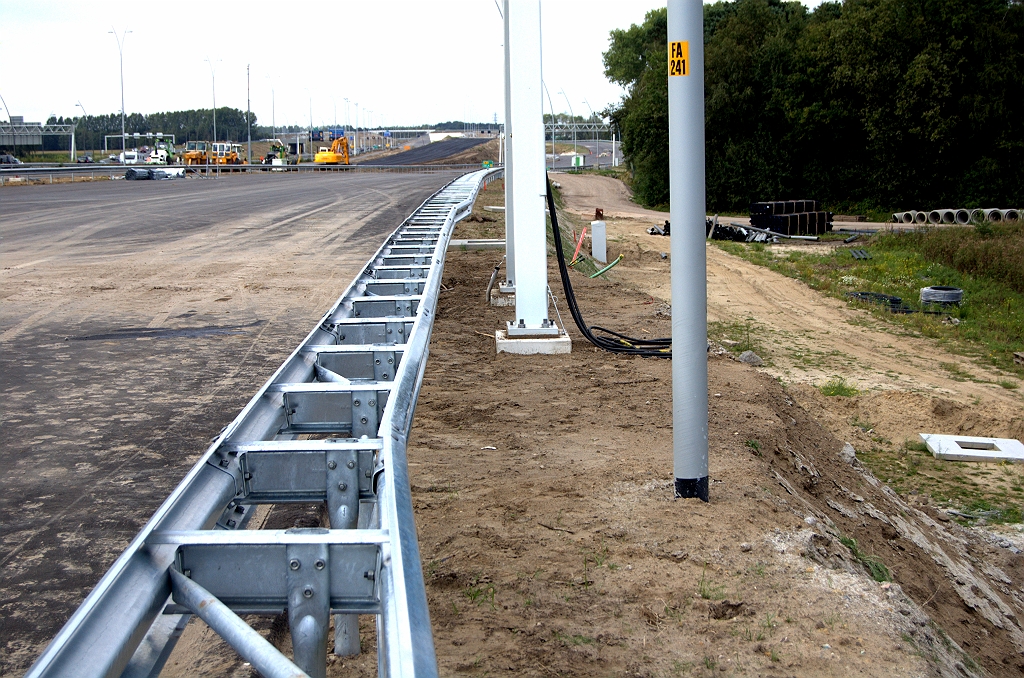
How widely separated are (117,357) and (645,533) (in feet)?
22.6

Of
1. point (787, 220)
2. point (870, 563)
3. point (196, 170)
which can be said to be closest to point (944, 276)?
point (787, 220)

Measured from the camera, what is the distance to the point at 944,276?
22.5 m

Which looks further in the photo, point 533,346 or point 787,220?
point 787,220

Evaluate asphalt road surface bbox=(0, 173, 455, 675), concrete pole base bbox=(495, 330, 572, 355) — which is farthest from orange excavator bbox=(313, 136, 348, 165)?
concrete pole base bbox=(495, 330, 572, 355)

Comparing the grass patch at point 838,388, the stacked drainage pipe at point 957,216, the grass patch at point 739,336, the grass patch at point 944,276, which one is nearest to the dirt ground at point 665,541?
the grass patch at point 838,388

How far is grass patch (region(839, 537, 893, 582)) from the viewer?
18.7 feet

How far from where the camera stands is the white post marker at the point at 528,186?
9.93 meters

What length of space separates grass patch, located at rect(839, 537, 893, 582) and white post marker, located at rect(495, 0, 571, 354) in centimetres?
491

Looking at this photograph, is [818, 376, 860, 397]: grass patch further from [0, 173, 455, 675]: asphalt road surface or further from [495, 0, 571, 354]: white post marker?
[0, 173, 455, 675]: asphalt road surface

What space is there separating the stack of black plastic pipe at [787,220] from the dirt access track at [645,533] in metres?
23.3

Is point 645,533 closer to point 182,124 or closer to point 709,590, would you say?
point 709,590

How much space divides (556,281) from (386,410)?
12.9 metres

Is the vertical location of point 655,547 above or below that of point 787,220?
below

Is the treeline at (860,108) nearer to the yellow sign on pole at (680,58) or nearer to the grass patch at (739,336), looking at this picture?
the grass patch at (739,336)
